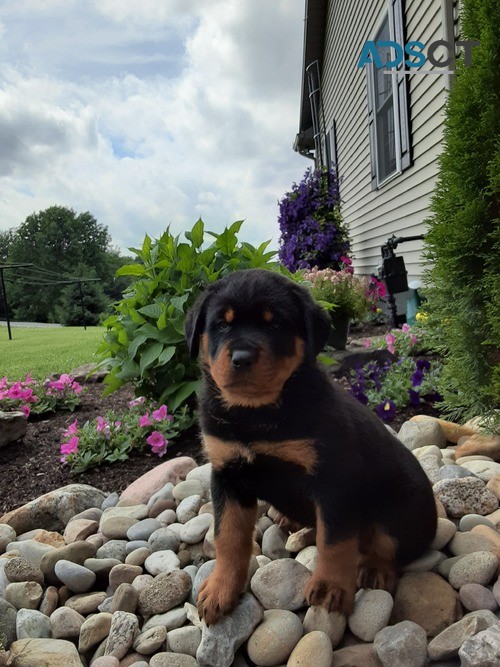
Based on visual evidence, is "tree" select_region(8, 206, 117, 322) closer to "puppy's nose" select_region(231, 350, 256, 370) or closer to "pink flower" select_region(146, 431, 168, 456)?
"pink flower" select_region(146, 431, 168, 456)

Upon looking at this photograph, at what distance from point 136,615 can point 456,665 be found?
1.26 metres

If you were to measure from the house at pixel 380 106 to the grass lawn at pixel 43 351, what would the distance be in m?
5.20

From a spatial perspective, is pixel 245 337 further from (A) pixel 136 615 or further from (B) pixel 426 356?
(B) pixel 426 356

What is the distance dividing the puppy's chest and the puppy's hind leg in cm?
48

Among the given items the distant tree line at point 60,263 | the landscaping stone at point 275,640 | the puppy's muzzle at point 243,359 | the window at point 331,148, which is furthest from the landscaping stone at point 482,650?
the distant tree line at point 60,263

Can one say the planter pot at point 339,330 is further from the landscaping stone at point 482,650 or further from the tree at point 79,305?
the tree at point 79,305

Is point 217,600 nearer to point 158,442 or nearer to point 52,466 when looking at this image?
point 158,442

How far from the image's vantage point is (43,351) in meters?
10.8

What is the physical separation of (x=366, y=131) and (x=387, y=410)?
9.50m

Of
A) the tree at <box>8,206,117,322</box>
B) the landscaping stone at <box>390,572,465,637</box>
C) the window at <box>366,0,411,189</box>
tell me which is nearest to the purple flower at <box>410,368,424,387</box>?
the landscaping stone at <box>390,572,465,637</box>

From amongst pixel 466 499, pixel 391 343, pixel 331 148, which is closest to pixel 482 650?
pixel 466 499

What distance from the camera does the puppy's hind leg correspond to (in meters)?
2.17

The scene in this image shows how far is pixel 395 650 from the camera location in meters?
1.90

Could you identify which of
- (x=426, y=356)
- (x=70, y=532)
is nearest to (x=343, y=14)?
(x=426, y=356)
